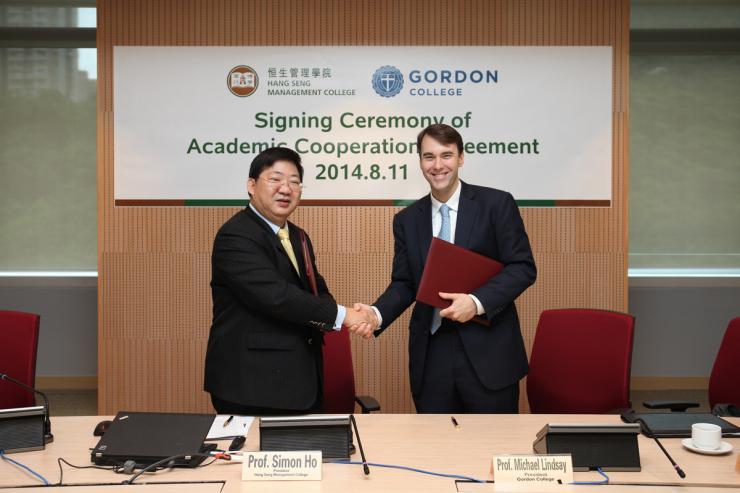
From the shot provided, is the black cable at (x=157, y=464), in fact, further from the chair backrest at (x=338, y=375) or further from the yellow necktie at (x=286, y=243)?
the chair backrest at (x=338, y=375)

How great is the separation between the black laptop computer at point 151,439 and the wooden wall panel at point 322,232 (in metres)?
2.47

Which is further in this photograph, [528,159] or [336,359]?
[528,159]

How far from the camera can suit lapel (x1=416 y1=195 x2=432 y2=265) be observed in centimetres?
305

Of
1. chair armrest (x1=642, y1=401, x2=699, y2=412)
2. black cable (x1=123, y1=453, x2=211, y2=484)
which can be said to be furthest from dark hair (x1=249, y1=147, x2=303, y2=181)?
chair armrest (x1=642, y1=401, x2=699, y2=412)

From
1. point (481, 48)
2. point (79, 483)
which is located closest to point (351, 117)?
point (481, 48)

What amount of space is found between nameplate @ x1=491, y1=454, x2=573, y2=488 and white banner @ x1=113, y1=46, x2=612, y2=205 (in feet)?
9.37

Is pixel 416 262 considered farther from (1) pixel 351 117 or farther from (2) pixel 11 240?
(2) pixel 11 240

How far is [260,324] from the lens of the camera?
2.73 metres

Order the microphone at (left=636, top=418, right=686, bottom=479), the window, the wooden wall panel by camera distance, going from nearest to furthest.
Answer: the microphone at (left=636, top=418, right=686, bottom=479), the wooden wall panel, the window

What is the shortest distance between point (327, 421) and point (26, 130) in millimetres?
5114

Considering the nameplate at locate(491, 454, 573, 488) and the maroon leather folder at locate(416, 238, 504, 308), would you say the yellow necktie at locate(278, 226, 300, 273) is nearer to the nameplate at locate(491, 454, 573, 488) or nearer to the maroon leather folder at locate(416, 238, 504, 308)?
the maroon leather folder at locate(416, 238, 504, 308)

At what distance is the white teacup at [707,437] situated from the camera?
83.6 inches

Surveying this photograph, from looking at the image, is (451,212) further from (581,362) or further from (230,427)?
(230,427)

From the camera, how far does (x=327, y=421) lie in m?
2.10
